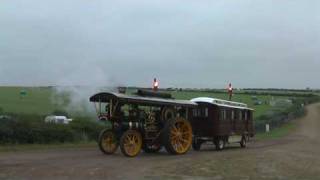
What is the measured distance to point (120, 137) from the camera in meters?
28.2

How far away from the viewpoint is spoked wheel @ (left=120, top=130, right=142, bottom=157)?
90.3ft

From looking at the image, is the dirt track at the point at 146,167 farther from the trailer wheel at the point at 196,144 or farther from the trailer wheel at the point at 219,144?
the trailer wheel at the point at 219,144

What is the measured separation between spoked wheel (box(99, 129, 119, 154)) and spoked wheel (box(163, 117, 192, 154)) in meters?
2.15

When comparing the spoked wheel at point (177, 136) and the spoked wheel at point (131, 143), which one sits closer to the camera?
the spoked wheel at point (131, 143)

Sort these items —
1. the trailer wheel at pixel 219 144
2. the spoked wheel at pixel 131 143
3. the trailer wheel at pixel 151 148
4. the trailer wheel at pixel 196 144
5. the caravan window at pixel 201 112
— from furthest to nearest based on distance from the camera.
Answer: the trailer wheel at pixel 219 144, the trailer wheel at pixel 196 144, the caravan window at pixel 201 112, the trailer wheel at pixel 151 148, the spoked wheel at pixel 131 143

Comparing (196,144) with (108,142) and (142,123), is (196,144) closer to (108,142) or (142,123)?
(142,123)

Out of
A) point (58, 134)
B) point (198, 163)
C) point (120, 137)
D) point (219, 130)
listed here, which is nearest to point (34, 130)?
point (58, 134)

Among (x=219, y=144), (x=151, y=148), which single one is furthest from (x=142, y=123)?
(x=219, y=144)

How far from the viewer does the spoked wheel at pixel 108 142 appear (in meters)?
28.7

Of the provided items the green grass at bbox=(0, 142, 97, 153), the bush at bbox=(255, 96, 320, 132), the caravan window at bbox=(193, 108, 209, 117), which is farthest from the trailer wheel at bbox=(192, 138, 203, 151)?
the bush at bbox=(255, 96, 320, 132)

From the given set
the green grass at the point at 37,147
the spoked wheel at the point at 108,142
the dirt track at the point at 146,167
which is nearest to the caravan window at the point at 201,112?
the green grass at the point at 37,147

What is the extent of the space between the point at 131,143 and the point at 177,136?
9.55ft

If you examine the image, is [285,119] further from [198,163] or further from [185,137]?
[198,163]

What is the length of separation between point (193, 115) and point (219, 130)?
1.77 m
